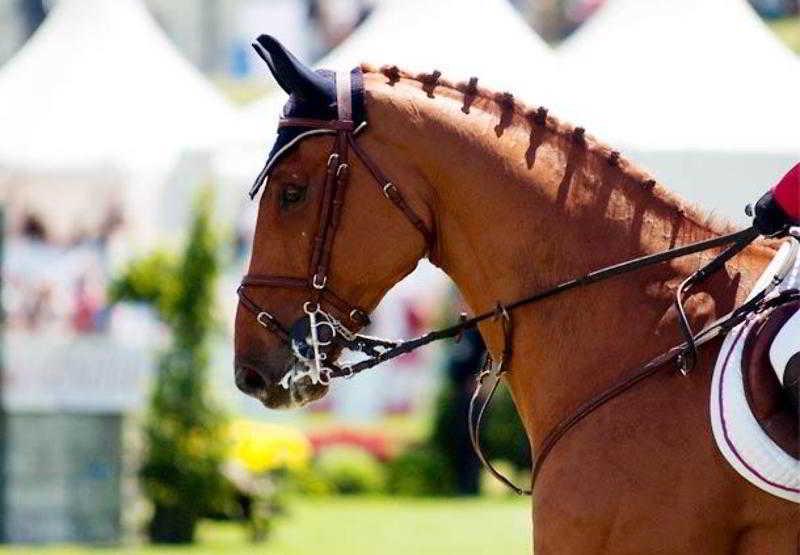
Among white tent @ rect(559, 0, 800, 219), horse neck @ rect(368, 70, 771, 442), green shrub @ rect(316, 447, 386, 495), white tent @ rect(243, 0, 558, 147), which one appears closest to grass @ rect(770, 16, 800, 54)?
green shrub @ rect(316, 447, 386, 495)

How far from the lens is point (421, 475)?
19703mm

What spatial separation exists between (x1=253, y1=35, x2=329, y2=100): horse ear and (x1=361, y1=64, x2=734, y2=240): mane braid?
0.18 m

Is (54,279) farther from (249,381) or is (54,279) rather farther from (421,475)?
(249,381)

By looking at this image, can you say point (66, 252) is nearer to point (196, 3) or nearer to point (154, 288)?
point (154, 288)

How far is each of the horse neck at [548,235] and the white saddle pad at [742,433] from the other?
Answer: 145 mm

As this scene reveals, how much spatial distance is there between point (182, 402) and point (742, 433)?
30.9 feet

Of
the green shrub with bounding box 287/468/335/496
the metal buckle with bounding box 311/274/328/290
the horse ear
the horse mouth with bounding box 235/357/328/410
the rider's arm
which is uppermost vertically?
the horse ear

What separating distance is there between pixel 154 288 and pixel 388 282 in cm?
889

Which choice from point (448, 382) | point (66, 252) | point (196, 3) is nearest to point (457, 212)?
point (66, 252)

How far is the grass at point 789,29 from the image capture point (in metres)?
30.6

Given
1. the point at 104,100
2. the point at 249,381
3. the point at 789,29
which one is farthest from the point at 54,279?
the point at 789,29

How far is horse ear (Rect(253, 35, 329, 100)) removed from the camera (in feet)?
14.5

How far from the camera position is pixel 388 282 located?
449cm

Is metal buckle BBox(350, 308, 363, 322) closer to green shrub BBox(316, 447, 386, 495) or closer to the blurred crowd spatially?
the blurred crowd
